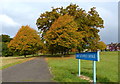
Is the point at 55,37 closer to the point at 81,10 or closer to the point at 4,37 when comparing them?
the point at 81,10

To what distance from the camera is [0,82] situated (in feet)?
24.0

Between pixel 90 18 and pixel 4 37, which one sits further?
pixel 4 37

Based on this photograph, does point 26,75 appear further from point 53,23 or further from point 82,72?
point 53,23

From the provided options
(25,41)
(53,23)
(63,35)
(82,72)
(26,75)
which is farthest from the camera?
(25,41)

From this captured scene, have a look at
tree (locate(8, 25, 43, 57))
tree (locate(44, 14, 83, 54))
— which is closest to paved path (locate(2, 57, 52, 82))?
tree (locate(44, 14, 83, 54))

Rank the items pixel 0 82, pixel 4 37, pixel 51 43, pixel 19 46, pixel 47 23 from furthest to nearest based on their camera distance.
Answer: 1. pixel 4 37
2. pixel 47 23
3. pixel 19 46
4. pixel 51 43
5. pixel 0 82

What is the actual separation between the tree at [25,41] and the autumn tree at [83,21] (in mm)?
2406

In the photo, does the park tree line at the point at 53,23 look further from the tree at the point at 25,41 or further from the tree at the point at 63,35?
the tree at the point at 63,35

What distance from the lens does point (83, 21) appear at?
3762 centimetres

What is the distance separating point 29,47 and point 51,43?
9331 millimetres

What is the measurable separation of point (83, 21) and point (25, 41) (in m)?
13.9

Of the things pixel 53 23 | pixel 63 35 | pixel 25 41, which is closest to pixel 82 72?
pixel 63 35

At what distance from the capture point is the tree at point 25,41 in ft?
119

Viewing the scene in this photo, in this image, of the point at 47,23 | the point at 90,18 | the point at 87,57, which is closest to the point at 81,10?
the point at 90,18
